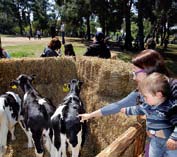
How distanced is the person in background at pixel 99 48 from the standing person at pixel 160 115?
4864mm

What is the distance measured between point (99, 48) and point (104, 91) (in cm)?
126

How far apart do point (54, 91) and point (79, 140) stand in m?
3.22

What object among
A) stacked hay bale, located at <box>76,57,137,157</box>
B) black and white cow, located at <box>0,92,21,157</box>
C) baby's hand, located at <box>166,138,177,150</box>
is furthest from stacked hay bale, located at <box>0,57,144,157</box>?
baby's hand, located at <box>166,138,177,150</box>

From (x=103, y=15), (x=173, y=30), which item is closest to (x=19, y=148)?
(x=103, y=15)

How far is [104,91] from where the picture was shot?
26.8 ft

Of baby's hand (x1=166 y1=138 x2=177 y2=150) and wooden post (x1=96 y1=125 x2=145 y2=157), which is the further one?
wooden post (x1=96 y1=125 x2=145 y2=157)

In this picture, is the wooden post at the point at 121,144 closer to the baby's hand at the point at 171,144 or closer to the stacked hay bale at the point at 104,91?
the baby's hand at the point at 171,144

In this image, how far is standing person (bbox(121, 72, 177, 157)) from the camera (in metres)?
3.40

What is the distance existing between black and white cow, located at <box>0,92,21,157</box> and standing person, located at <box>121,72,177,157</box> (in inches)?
148

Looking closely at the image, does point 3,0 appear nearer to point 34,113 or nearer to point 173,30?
point 173,30

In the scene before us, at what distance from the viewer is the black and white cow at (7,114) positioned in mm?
6836

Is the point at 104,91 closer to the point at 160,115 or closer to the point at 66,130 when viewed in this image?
the point at 66,130

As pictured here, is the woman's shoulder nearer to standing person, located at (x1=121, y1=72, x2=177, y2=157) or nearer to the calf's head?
standing person, located at (x1=121, y1=72, x2=177, y2=157)

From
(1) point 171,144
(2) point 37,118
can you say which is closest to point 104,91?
(2) point 37,118
